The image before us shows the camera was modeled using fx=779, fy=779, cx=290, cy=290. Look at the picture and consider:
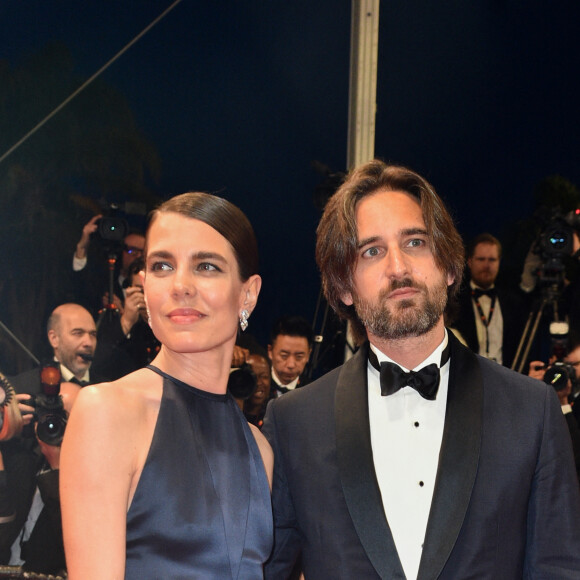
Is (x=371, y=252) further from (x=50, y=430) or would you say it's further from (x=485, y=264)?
(x=485, y=264)

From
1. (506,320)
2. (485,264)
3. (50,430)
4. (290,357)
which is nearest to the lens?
(50,430)

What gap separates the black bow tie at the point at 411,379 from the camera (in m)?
1.96

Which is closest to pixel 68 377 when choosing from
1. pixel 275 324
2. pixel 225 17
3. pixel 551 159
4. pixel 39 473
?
pixel 39 473

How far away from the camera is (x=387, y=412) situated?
2.03 meters

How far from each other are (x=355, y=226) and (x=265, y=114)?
357 centimetres

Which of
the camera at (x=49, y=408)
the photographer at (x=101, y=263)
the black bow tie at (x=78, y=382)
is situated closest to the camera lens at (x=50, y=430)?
the camera at (x=49, y=408)

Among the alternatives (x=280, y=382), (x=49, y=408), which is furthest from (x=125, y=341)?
(x=280, y=382)

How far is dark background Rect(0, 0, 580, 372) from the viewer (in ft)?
15.3

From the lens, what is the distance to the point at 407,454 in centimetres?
194

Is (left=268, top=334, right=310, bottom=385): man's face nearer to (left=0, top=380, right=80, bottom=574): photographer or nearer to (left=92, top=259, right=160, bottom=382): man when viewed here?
(left=92, top=259, right=160, bottom=382): man

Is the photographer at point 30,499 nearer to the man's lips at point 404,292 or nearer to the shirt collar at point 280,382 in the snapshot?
the shirt collar at point 280,382

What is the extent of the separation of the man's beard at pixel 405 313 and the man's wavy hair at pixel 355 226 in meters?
0.12

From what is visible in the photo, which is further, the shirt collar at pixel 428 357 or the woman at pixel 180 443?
the shirt collar at pixel 428 357

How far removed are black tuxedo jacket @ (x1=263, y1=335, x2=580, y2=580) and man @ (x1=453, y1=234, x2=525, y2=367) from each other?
9.84 feet
